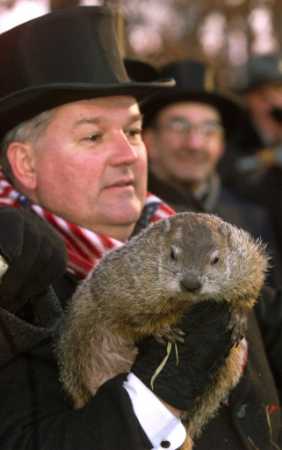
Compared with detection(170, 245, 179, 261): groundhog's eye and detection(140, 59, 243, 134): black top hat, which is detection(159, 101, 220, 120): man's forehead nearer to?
detection(140, 59, 243, 134): black top hat

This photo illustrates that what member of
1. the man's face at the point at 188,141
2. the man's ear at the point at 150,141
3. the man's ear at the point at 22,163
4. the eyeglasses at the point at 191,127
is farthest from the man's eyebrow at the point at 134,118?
the man's ear at the point at 150,141

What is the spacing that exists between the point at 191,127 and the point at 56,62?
145 inches

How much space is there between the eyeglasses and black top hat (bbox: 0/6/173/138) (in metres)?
3.51

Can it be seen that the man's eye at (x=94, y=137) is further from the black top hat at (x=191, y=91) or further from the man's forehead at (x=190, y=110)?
the man's forehead at (x=190, y=110)

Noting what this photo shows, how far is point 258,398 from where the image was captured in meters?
3.59

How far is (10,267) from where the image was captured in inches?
113

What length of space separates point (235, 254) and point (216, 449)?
759 mm

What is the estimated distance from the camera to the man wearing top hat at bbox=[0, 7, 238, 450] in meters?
3.01

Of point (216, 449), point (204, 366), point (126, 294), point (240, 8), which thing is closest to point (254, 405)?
point (216, 449)

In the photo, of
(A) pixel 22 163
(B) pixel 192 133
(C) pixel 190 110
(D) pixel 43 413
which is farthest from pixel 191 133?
(D) pixel 43 413

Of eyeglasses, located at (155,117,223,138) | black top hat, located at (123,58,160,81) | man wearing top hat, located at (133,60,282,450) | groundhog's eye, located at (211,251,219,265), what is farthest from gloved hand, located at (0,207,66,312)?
eyeglasses, located at (155,117,223,138)

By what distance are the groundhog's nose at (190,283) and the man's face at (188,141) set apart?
4.28 meters

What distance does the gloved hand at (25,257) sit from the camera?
289 centimetres

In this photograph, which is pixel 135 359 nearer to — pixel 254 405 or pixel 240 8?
pixel 254 405
